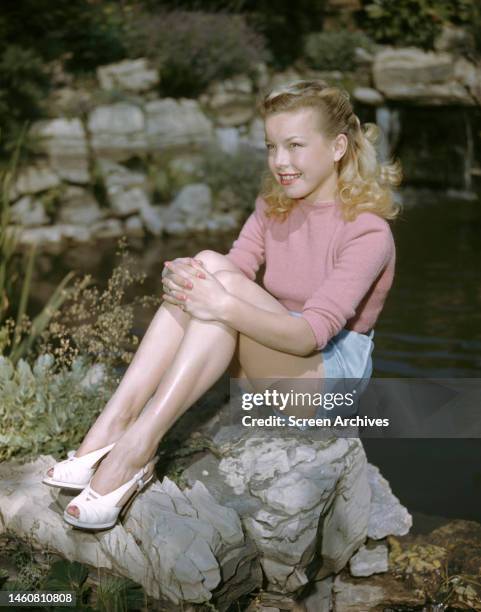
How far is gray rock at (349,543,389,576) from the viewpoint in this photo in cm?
257

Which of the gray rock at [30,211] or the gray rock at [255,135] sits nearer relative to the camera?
the gray rock at [30,211]

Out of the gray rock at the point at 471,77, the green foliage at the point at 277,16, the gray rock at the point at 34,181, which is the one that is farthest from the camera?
the green foliage at the point at 277,16

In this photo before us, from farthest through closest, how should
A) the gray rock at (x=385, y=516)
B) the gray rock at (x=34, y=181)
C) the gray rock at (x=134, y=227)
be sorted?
the gray rock at (x=134, y=227) → the gray rock at (x=34, y=181) → the gray rock at (x=385, y=516)

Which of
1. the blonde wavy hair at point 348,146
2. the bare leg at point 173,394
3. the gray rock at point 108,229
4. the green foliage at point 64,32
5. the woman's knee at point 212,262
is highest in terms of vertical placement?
the blonde wavy hair at point 348,146

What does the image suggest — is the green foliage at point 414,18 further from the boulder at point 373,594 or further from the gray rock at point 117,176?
the boulder at point 373,594

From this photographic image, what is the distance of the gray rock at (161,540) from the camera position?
213cm

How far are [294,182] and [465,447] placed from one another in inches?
62.2

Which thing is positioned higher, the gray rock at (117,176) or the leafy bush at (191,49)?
the leafy bush at (191,49)

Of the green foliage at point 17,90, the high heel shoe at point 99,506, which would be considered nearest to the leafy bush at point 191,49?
the green foliage at point 17,90

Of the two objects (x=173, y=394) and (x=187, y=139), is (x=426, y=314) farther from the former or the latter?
(x=187, y=139)

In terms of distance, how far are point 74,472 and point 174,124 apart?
6.34 m

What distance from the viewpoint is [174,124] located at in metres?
8.20

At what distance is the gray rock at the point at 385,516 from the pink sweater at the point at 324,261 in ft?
1.84

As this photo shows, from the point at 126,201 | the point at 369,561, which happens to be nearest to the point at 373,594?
the point at 369,561
